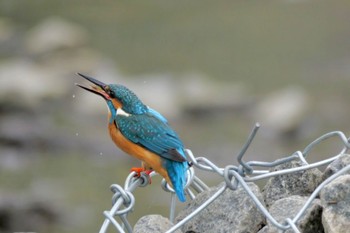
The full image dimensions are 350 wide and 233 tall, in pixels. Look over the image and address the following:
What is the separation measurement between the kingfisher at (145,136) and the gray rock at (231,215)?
14 centimetres

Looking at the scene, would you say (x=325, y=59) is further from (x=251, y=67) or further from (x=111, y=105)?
(x=111, y=105)

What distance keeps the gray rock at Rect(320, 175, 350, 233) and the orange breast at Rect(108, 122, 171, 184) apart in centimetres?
58

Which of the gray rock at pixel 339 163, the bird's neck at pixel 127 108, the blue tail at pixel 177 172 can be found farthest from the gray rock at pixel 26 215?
the gray rock at pixel 339 163

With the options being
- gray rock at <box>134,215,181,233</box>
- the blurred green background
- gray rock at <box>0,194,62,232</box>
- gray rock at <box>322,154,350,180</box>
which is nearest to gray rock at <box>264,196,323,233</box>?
gray rock at <box>322,154,350,180</box>

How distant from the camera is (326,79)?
32.1 feet

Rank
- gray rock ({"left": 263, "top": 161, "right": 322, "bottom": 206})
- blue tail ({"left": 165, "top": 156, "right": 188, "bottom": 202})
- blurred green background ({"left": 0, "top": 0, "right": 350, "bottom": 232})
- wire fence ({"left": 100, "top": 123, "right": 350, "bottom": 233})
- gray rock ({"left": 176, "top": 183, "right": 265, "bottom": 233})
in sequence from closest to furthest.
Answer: wire fence ({"left": 100, "top": 123, "right": 350, "bottom": 233}) → gray rock ({"left": 176, "top": 183, "right": 265, "bottom": 233}) → gray rock ({"left": 263, "top": 161, "right": 322, "bottom": 206}) → blue tail ({"left": 165, "top": 156, "right": 188, "bottom": 202}) → blurred green background ({"left": 0, "top": 0, "right": 350, "bottom": 232})

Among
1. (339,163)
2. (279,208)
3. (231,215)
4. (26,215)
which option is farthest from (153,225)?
(26,215)

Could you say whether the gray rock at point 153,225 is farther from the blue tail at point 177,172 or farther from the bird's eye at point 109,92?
the bird's eye at point 109,92

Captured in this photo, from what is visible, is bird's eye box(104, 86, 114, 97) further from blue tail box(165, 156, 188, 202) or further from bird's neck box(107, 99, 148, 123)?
blue tail box(165, 156, 188, 202)

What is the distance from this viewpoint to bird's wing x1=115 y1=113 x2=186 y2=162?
2.57 metres

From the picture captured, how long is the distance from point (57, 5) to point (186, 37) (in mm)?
2202

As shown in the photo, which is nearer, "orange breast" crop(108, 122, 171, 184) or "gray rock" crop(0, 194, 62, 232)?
"orange breast" crop(108, 122, 171, 184)

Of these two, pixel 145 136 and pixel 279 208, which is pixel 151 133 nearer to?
pixel 145 136

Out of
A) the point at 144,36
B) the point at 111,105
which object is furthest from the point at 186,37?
the point at 111,105
